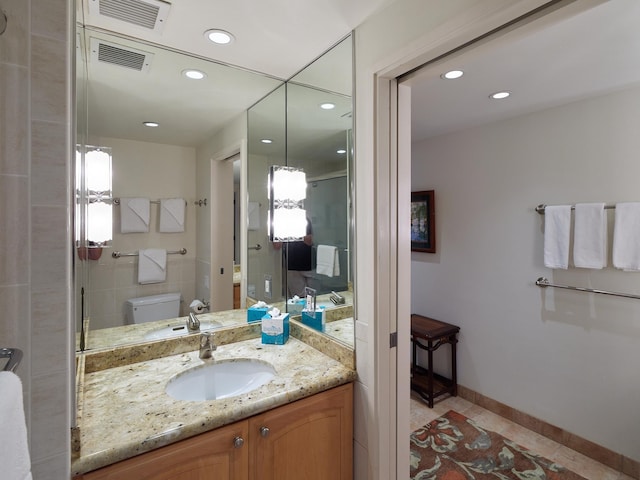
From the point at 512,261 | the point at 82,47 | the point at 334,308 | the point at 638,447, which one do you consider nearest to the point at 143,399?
the point at 334,308

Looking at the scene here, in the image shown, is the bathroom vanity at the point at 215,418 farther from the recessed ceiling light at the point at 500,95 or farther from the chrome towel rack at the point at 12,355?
the recessed ceiling light at the point at 500,95

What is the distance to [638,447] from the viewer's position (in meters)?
1.94

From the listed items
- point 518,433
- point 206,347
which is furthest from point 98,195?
point 518,433

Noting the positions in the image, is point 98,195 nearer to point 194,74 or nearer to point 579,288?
point 194,74

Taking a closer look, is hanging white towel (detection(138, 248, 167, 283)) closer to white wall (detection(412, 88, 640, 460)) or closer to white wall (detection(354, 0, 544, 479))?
white wall (detection(354, 0, 544, 479))

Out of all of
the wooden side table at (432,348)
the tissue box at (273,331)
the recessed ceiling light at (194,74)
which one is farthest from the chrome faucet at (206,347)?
the wooden side table at (432,348)

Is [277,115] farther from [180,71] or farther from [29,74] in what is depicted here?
[29,74]

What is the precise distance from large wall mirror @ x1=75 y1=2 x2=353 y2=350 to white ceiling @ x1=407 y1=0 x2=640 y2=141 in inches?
28.6

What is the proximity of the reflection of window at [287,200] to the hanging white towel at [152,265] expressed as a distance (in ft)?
2.10

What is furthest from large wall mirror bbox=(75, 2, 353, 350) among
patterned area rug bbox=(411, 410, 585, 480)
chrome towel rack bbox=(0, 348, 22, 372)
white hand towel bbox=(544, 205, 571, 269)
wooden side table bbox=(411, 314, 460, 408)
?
white hand towel bbox=(544, 205, 571, 269)

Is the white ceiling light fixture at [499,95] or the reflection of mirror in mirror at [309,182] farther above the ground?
the white ceiling light fixture at [499,95]

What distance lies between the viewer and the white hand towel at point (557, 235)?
85.7 inches

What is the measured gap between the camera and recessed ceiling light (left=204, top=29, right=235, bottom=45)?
1.40 m

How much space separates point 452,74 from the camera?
181cm
